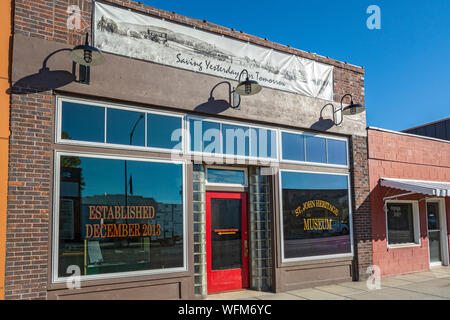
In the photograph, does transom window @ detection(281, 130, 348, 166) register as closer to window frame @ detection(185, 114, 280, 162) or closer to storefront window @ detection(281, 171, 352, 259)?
window frame @ detection(185, 114, 280, 162)

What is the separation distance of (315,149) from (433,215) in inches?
230

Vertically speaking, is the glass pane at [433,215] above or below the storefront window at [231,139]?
below

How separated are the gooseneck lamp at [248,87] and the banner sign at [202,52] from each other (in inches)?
28.7

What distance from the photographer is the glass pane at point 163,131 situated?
7395 millimetres

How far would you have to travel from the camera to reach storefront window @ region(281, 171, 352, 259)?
29.1 ft

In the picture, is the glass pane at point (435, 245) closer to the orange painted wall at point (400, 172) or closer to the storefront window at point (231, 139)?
the orange painted wall at point (400, 172)

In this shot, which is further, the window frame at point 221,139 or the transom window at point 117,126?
the window frame at point 221,139

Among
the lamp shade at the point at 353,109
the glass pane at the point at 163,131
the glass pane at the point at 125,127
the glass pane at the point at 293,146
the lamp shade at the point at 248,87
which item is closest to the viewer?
the glass pane at the point at 125,127

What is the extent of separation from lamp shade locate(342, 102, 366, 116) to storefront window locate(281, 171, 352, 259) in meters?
1.65

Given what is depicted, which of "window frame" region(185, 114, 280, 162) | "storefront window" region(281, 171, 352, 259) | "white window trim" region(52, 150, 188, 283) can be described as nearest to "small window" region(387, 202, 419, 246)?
"storefront window" region(281, 171, 352, 259)

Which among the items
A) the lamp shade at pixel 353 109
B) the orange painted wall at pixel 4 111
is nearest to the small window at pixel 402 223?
the lamp shade at pixel 353 109

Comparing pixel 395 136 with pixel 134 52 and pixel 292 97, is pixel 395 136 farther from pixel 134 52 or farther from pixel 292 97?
pixel 134 52

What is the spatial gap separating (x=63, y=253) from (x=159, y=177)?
2152mm

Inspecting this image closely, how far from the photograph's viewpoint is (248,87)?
7.73m
